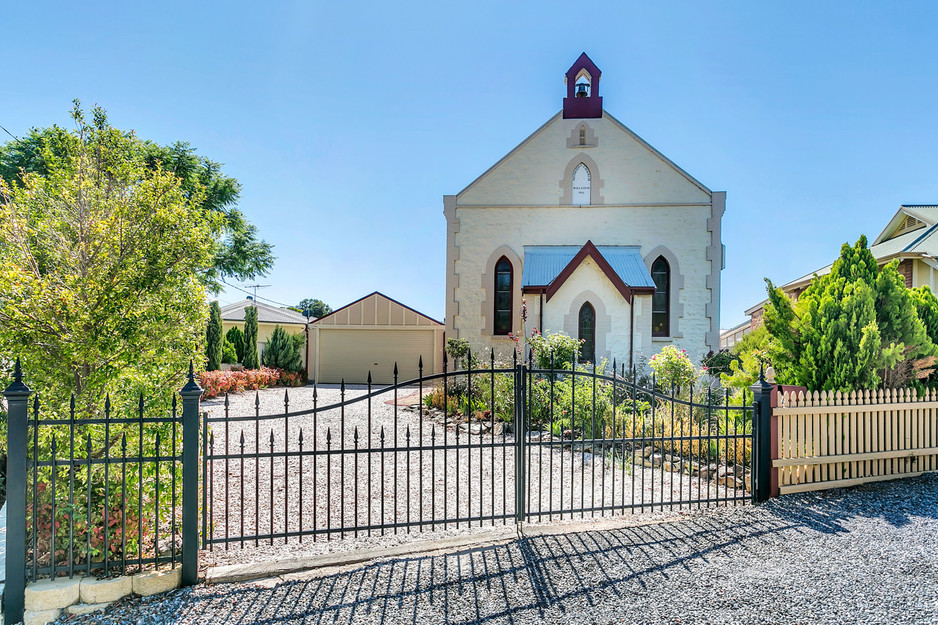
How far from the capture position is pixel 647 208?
1709 cm

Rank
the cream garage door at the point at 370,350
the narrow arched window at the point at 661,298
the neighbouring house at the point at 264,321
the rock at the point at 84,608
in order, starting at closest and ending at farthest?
the rock at the point at 84,608, the narrow arched window at the point at 661,298, the cream garage door at the point at 370,350, the neighbouring house at the point at 264,321

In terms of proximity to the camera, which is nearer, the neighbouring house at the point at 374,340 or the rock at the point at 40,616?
the rock at the point at 40,616

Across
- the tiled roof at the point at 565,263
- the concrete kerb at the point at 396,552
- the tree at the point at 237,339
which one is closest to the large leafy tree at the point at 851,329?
the concrete kerb at the point at 396,552

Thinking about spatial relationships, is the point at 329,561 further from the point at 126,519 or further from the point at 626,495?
the point at 626,495

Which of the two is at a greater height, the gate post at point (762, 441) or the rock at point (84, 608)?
the gate post at point (762, 441)

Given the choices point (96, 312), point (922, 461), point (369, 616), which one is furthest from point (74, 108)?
point (922, 461)

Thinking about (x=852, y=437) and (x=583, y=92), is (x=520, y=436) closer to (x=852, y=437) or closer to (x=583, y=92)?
(x=852, y=437)

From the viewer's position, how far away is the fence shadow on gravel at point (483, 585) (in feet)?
12.3

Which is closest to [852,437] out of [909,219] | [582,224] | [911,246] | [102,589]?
[102,589]

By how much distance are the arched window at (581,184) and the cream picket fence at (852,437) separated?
11.8m

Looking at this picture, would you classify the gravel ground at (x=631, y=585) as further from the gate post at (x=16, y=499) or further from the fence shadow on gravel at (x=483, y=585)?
the gate post at (x=16, y=499)

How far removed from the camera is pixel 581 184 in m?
17.4

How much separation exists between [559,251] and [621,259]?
2.07 m

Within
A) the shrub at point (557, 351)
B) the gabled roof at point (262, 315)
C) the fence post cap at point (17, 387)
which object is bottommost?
the shrub at point (557, 351)
